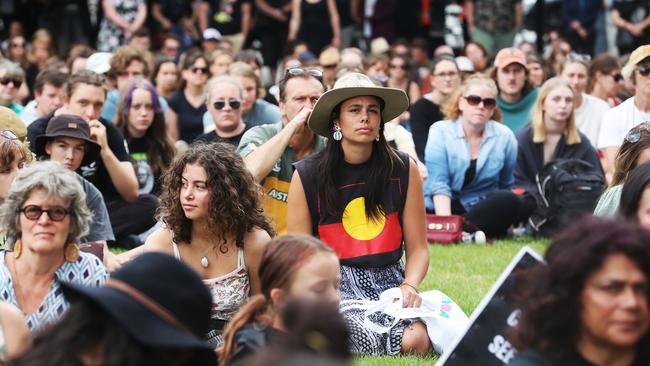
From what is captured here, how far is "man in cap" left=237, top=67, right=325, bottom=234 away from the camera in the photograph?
7.38m

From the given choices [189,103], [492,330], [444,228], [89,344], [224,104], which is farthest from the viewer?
[189,103]

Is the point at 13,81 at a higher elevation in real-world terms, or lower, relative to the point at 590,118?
higher

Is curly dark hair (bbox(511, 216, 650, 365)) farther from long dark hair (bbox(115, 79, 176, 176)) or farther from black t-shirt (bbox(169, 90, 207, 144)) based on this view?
black t-shirt (bbox(169, 90, 207, 144))

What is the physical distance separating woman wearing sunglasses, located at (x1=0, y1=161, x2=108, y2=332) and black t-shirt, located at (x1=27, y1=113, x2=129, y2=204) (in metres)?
3.51

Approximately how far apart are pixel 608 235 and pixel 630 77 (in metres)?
6.64

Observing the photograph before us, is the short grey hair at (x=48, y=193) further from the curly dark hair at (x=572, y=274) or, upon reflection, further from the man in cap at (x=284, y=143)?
the man in cap at (x=284, y=143)

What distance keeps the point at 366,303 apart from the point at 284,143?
153cm

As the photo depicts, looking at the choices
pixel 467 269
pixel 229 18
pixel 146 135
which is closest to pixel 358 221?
pixel 467 269

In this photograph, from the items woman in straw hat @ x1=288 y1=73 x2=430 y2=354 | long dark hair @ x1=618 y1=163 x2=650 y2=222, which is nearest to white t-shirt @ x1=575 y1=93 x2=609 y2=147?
woman in straw hat @ x1=288 y1=73 x2=430 y2=354

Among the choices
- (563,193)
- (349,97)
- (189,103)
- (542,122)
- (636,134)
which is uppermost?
(349,97)

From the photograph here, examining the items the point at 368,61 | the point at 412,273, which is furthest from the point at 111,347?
the point at 368,61

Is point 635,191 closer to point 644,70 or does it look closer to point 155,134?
point 644,70

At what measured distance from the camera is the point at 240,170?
593cm

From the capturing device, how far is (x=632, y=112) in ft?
30.8
